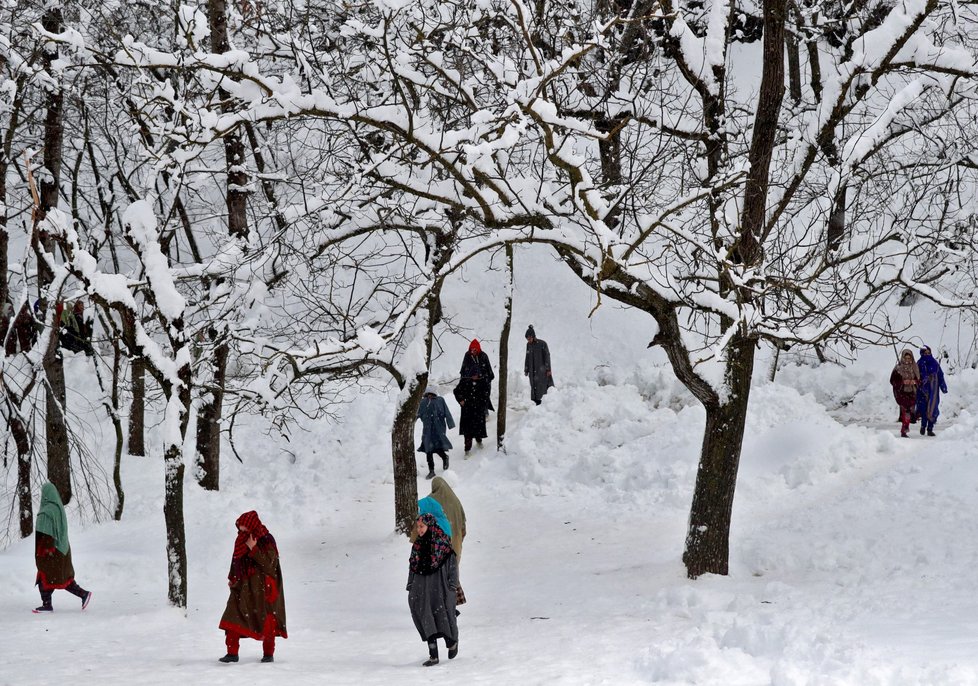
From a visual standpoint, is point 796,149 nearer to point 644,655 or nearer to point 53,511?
point 644,655

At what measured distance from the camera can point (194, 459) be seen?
15.2m

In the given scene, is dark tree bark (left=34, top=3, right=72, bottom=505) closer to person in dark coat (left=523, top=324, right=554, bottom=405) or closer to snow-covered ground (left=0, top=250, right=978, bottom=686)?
snow-covered ground (left=0, top=250, right=978, bottom=686)

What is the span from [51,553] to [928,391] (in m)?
12.4

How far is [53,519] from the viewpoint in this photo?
9.91m

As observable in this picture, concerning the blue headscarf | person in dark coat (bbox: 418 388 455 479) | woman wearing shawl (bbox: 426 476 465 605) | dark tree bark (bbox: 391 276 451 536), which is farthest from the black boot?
person in dark coat (bbox: 418 388 455 479)

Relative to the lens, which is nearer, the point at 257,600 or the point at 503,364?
the point at 257,600

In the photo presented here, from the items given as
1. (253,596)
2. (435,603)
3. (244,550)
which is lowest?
(435,603)

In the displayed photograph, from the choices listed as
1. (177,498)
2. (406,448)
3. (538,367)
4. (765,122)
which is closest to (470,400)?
(538,367)

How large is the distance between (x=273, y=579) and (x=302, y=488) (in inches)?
324

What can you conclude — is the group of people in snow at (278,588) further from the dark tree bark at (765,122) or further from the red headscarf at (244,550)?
the dark tree bark at (765,122)

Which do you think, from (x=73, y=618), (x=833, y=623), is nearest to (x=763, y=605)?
(x=833, y=623)

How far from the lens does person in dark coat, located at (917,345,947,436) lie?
589 inches

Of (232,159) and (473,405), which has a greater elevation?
(232,159)

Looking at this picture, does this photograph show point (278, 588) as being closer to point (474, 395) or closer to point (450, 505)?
point (450, 505)
